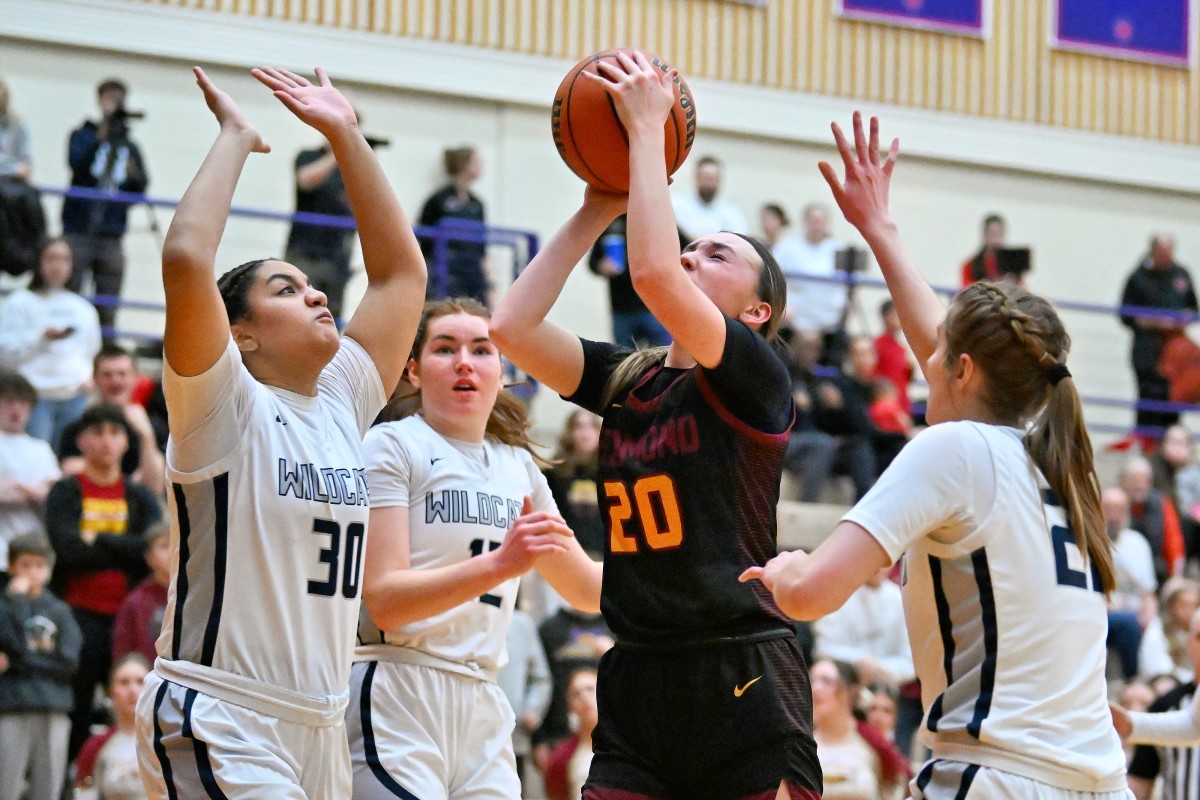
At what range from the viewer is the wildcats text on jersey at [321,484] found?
396 cm

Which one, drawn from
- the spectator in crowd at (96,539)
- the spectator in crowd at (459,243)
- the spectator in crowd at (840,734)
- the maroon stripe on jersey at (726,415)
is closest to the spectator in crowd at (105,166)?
the spectator in crowd at (459,243)

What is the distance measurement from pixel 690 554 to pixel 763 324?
710 millimetres

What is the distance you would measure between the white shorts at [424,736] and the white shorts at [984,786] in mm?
1667

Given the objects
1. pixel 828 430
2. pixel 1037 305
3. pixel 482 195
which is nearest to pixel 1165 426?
pixel 828 430

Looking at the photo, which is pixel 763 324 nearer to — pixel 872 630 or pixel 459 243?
pixel 872 630

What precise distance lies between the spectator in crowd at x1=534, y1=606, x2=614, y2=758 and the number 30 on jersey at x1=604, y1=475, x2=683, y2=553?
4.90 meters

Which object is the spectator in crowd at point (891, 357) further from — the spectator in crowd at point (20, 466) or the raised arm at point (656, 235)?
the raised arm at point (656, 235)

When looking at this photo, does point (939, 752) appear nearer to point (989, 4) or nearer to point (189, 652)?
point (189, 652)

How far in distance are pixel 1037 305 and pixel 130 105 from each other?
1187cm

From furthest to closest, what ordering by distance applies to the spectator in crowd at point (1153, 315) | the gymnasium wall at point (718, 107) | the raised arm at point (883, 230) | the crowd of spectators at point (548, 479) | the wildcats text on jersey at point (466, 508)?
the spectator in crowd at point (1153, 315) < the gymnasium wall at point (718, 107) < the crowd of spectators at point (548, 479) < the wildcats text on jersey at point (466, 508) < the raised arm at point (883, 230)

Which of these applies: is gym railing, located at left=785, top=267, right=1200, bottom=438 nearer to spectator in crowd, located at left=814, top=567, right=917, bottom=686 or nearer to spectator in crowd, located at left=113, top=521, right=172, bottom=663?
spectator in crowd, located at left=814, top=567, right=917, bottom=686

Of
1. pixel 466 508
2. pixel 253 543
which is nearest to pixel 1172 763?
pixel 466 508

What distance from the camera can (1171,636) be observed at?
37.0 ft

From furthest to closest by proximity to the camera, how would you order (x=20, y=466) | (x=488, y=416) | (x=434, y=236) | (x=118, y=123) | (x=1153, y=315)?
(x=1153, y=315), (x=118, y=123), (x=434, y=236), (x=20, y=466), (x=488, y=416)
